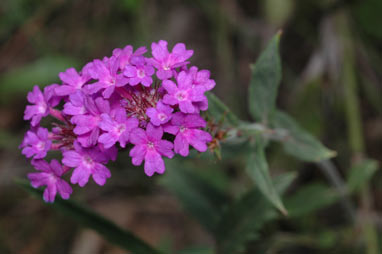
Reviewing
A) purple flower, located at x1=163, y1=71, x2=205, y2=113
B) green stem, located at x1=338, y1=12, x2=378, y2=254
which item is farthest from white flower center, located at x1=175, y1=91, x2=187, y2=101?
green stem, located at x1=338, y1=12, x2=378, y2=254

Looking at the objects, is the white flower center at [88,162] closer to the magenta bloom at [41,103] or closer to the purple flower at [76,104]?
the purple flower at [76,104]

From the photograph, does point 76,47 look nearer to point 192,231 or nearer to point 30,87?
point 30,87

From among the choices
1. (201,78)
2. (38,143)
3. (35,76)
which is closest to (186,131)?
(201,78)

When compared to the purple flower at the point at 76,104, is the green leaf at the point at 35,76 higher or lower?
higher

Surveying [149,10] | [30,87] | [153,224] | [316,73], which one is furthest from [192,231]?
[149,10]

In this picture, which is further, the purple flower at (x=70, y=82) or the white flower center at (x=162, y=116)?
the purple flower at (x=70, y=82)

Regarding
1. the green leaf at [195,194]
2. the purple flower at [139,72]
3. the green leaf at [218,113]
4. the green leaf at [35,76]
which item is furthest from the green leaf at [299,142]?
the green leaf at [35,76]
